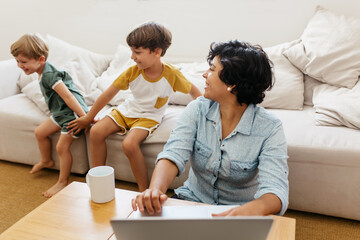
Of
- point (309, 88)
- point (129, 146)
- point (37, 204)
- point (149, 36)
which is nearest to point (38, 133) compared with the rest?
point (37, 204)

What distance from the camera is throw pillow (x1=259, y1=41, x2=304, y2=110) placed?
2.11m

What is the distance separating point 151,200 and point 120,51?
1.92m

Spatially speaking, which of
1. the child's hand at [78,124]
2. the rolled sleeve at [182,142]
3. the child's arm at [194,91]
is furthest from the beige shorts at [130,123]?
the rolled sleeve at [182,142]

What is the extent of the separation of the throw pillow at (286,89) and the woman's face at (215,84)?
1.00 m

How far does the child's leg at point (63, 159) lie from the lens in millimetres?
2014

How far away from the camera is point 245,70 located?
1.17 m

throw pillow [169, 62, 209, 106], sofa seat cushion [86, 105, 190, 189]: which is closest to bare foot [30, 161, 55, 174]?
sofa seat cushion [86, 105, 190, 189]

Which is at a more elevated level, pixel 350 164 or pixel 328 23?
pixel 328 23

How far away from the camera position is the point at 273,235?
892mm

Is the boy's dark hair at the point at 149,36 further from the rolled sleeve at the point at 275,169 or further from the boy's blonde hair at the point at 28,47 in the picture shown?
the rolled sleeve at the point at 275,169

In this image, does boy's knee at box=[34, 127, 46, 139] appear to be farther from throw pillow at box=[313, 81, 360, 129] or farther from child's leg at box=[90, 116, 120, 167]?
throw pillow at box=[313, 81, 360, 129]

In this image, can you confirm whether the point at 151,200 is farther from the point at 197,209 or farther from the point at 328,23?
the point at 328,23

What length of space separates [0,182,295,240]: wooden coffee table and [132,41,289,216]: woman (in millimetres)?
143

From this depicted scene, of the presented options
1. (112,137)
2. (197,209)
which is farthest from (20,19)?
(197,209)
